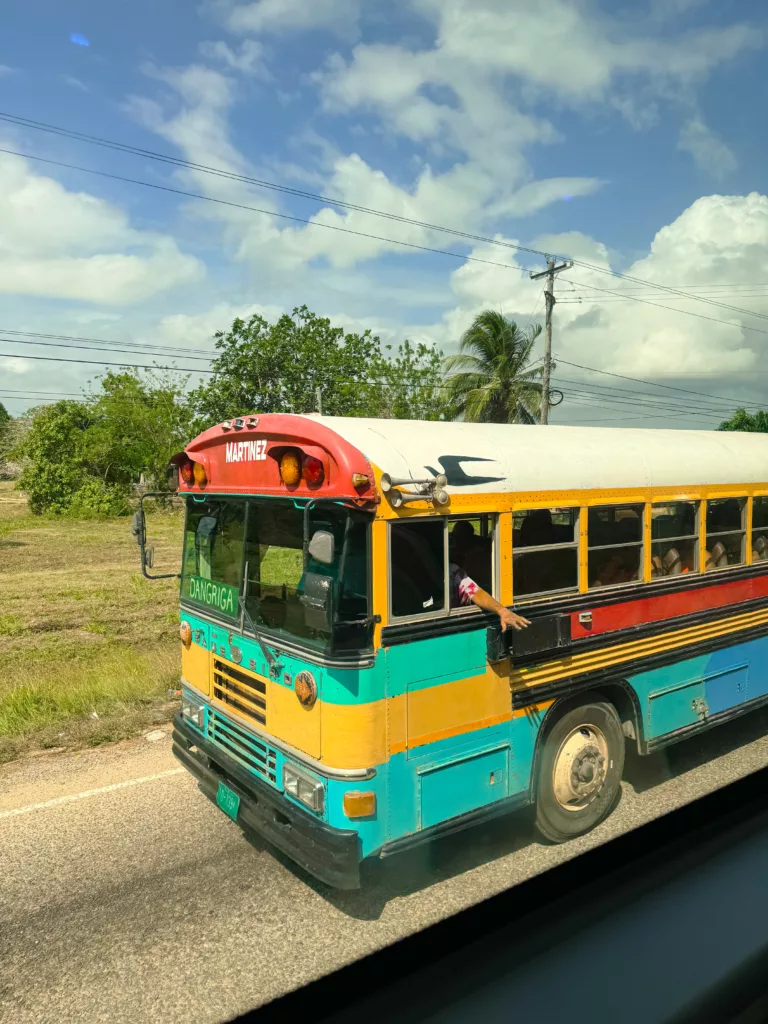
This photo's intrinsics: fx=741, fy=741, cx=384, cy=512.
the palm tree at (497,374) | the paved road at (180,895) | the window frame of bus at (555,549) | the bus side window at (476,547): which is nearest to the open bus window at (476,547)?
the bus side window at (476,547)

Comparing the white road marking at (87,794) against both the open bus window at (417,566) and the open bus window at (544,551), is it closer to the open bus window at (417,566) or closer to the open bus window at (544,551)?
the open bus window at (417,566)

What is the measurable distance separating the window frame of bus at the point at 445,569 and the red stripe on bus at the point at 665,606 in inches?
32.4

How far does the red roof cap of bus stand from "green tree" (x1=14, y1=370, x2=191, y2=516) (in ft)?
105

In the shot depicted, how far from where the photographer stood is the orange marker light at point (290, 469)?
4.27m

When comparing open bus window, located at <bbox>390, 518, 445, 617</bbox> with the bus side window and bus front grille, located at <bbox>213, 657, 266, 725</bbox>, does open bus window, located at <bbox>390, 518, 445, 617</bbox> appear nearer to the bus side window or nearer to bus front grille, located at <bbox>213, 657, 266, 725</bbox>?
the bus side window

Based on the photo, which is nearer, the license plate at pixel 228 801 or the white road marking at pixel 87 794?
the license plate at pixel 228 801

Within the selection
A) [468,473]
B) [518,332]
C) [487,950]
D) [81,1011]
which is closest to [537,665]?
[468,473]

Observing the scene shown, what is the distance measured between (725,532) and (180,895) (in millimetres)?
4930

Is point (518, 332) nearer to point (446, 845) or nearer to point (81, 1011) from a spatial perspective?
point (446, 845)

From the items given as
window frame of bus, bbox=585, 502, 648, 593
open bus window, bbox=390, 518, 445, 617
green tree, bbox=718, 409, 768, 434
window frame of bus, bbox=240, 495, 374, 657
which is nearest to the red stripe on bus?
window frame of bus, bbox=585, 502, 648, 593

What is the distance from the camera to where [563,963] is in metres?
1.05

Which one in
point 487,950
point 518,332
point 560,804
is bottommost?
point 560,804

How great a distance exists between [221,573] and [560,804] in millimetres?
2817

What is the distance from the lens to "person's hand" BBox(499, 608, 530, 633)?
443 cm
